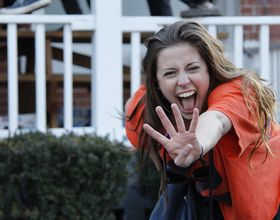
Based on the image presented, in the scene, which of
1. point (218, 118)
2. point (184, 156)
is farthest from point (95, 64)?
point (184, 156)

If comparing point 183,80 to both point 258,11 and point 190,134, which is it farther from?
point 258,11

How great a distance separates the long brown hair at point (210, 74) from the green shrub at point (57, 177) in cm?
93

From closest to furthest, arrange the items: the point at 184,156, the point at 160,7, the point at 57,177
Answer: the point at 184,156 < the point at 57,177 < the point at 160,7

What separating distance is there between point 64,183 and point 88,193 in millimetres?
211

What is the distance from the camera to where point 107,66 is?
134 inches

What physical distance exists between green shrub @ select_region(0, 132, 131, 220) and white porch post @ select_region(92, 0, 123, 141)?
0.49m

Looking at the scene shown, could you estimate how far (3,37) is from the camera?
407 cm

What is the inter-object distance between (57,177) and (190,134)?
178cm

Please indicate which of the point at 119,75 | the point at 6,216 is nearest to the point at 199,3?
the point at 119,75

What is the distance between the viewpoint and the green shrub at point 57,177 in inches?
109

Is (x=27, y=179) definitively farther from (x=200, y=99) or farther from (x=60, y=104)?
(x=60, y=104)

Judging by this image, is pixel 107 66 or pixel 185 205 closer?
pixel 185 205

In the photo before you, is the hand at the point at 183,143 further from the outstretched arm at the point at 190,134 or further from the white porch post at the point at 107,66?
the white porch post at the point at 107,66

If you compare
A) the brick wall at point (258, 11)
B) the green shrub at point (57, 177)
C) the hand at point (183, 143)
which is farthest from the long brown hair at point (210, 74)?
the brick wall at point (258, 11)
